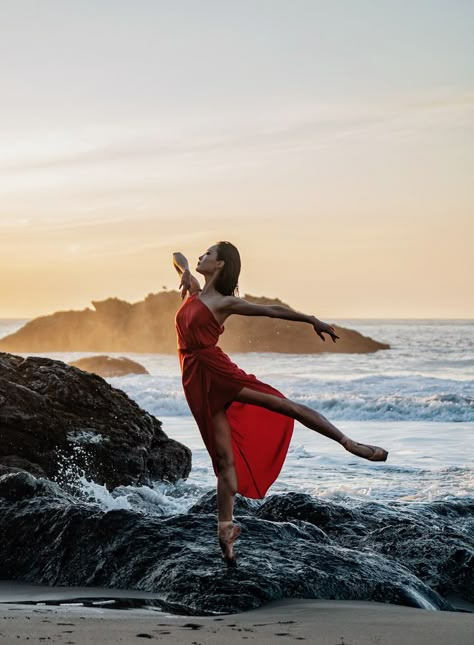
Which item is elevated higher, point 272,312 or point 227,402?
point 272,312

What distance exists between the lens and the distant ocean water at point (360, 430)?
439 inches

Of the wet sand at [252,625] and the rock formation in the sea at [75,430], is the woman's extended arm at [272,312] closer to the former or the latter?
the wet sand at [252,625]

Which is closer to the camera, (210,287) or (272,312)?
(272,312)

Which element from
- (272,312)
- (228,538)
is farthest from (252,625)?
(272,312)

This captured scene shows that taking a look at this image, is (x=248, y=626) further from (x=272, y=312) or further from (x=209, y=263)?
(x=209, y=263)

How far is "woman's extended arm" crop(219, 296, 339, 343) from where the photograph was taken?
18.1ft

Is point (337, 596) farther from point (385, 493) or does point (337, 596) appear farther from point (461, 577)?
point (385, 493)

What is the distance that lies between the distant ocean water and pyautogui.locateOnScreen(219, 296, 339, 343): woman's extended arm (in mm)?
3473

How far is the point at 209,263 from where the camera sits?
604 centimetres

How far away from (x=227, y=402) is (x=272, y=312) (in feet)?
2.32

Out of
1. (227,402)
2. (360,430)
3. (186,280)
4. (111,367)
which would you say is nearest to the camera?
(227,402)

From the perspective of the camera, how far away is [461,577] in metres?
6.23

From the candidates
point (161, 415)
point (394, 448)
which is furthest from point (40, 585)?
point (161, 415)

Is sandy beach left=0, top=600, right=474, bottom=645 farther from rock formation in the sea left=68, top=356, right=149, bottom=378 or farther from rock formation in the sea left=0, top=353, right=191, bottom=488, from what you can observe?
rock formation in the sea left=68, top=356, right=149, bottom=378
